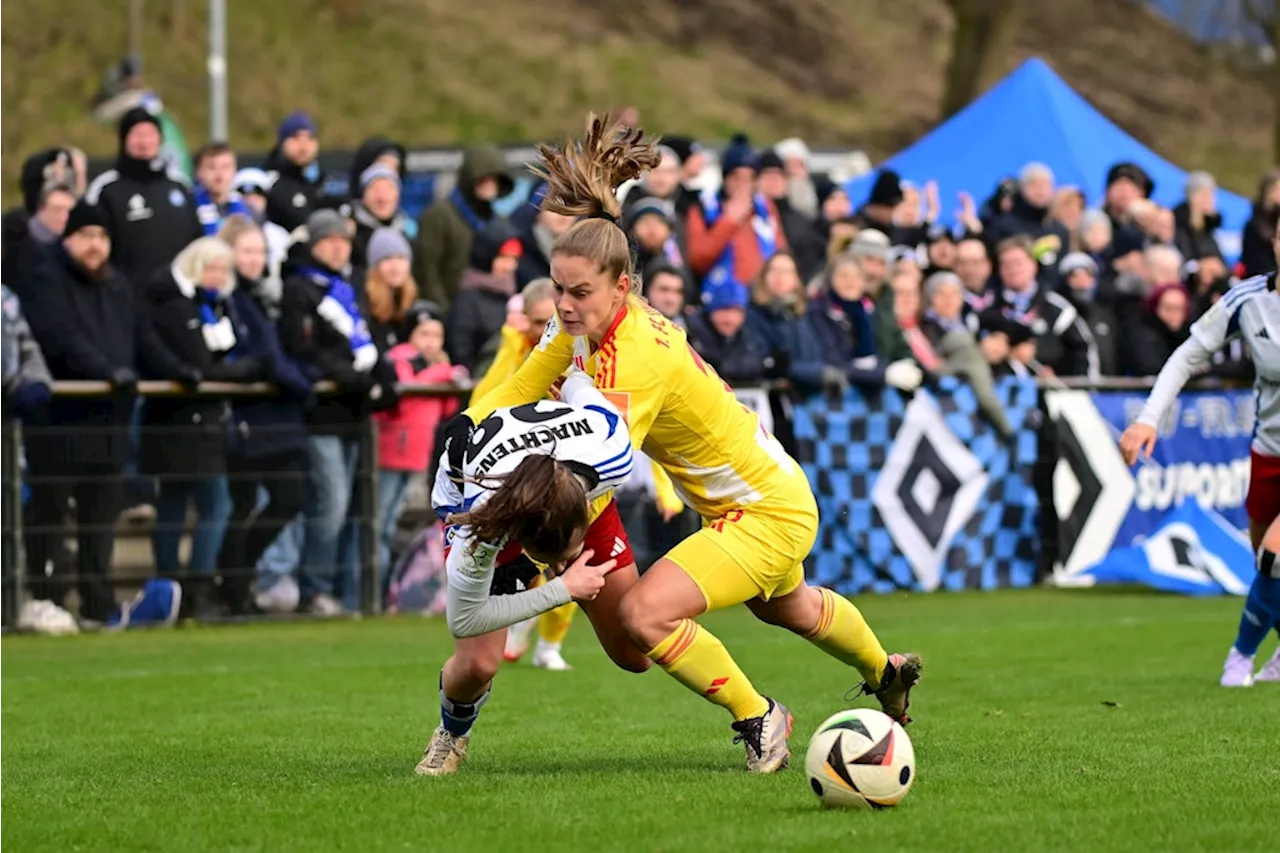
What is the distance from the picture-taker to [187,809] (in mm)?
6773

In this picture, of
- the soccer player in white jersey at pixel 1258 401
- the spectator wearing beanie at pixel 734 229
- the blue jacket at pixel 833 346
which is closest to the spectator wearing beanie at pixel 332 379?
the spectator wearing beanie at pixel 734 229

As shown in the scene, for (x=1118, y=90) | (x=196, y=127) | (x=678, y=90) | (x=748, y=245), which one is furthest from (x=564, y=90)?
(x=748, y=245)

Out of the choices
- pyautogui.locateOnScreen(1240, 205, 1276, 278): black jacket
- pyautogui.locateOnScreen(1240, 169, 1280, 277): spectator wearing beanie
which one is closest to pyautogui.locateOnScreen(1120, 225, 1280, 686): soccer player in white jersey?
pyautogui.locateOnScreen(1240, 169, 1280, 277): spectator wearing beanie

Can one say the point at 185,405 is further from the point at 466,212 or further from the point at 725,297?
the point at 725,297

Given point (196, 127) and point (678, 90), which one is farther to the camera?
point (678, 90)

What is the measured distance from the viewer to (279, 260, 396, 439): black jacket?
13.7 m

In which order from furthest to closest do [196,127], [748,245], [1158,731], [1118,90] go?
[1118,90]
[196,127]
[748,245]
[1158,731]

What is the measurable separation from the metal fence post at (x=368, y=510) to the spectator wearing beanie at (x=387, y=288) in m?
0.60

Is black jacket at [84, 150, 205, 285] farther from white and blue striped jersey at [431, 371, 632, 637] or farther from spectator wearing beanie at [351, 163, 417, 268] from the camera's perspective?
white and blue striped jersey at [431, 371, 632, 637]

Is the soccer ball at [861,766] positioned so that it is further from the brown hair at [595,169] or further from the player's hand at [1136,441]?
the player's hand at [1136,441]

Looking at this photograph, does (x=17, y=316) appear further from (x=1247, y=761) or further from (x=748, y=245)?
(x=1247, y=761)

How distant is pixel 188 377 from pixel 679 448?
6320 mm

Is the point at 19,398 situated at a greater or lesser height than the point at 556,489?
lesser

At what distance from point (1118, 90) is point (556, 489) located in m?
53.0
